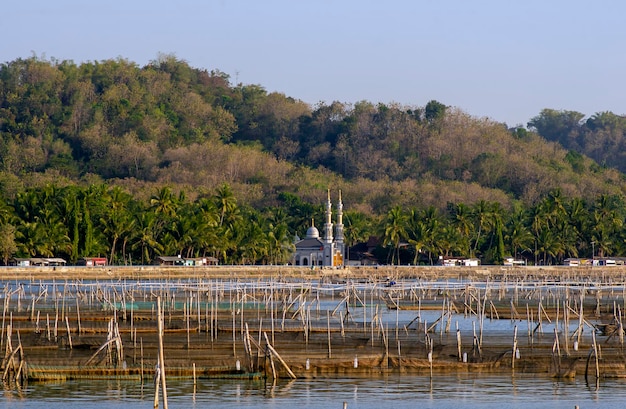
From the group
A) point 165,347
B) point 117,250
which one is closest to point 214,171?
point 117,250

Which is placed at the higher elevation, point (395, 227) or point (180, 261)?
point (395, 227)

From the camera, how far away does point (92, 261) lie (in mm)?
101750

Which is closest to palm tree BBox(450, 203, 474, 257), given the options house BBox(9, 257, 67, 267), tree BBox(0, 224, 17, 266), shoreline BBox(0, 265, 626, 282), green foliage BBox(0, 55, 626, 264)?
green foliage BBox(0, 55, 626, 264)

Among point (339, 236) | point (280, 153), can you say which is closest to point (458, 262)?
point (339, 236)

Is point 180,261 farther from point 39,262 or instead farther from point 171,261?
point 39,262

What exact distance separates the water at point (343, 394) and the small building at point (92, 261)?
6771 centimetres

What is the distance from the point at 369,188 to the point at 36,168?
50.3 metres

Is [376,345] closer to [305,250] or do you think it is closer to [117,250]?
[117,250]

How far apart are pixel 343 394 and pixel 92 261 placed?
71.0 m

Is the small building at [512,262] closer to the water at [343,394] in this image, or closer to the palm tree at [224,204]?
the palm tree at [224,204]

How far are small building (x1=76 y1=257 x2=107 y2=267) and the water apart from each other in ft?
222

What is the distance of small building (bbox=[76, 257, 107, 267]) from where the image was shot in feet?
333

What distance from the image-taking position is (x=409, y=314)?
62.4 metres

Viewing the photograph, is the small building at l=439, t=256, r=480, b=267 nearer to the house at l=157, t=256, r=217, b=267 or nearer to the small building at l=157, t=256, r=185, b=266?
the house at l=157, t=256, r=217, b=267
